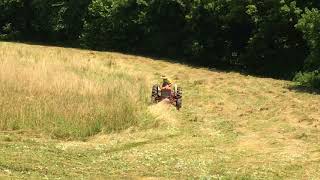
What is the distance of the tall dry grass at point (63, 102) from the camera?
13.5m

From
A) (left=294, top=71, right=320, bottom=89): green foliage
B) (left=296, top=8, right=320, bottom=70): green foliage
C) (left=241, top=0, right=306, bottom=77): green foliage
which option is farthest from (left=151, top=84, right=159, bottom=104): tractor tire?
(left=241, top=0, right=306, bottom=77): green foliage

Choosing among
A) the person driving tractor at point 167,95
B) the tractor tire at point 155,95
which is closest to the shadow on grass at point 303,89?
the person driving tractor at point 167,95

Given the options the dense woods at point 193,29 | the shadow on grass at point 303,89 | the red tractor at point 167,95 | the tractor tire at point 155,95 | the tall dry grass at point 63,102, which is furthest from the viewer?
the dense woods at point 193,29

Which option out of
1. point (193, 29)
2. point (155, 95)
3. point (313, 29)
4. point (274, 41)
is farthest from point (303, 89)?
point (193, 29)

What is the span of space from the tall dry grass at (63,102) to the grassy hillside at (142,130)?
0.09 feet

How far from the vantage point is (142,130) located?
46.8ft

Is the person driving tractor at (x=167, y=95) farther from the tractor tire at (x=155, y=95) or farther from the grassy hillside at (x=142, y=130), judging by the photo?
the grassy hillside at (x=142, y=130)

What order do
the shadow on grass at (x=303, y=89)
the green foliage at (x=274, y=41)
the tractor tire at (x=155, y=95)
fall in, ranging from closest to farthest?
the tractor tire at (x=155, y=95)
the shadow on grass at (x=303, y=89)
the green foliage at (x=274, y=41)

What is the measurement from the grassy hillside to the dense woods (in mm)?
5707

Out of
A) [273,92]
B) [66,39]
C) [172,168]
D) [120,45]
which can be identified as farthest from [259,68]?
[172,168]

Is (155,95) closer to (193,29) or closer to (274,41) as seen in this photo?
(274,41)

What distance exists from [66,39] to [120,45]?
626 centimetres

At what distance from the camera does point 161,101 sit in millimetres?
17250

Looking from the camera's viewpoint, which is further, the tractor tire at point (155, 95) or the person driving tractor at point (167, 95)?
the tractor tire at point (155, 95)
